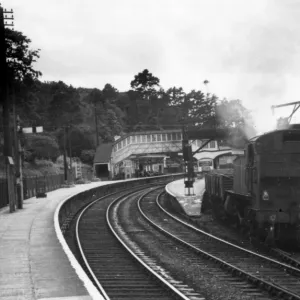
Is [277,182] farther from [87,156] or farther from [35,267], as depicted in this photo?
[87,156]

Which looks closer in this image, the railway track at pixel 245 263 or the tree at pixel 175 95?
the railway track at pixel 245 263

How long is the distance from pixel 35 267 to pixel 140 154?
240ft

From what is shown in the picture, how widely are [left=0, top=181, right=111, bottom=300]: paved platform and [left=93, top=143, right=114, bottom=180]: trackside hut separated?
56.4m

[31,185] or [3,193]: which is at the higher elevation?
[31,185]

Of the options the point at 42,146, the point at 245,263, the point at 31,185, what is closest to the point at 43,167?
the point at 42,146

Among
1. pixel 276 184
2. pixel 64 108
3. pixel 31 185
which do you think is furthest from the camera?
pixel 64 108

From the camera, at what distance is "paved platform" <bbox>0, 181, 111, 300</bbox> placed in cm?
1053

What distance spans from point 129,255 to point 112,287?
4.52 m

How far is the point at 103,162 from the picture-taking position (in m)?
80.2

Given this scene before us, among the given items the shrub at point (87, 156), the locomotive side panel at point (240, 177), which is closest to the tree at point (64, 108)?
the shrub at point (87, 156)

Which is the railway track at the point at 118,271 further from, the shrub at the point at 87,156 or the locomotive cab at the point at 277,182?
the shrub at the point at 87,156

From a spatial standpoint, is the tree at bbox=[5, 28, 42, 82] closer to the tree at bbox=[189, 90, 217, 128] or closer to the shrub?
the shrub

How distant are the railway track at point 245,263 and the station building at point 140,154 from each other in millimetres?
58040

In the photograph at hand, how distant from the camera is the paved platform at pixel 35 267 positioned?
10.5 metres
